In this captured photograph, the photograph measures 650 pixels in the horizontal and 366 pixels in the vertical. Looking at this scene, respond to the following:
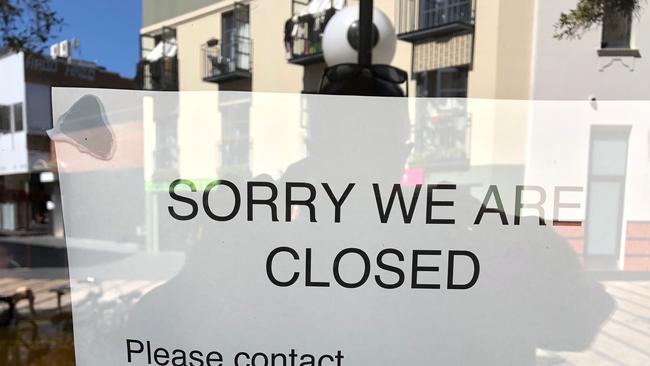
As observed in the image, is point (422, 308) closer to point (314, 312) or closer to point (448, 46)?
point (314, 312)

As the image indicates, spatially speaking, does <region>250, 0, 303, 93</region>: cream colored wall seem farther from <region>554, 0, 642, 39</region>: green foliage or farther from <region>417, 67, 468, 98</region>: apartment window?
<region>554, 0, 642, 39</region>: green foliage

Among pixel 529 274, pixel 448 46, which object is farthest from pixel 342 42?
pixel 529 274

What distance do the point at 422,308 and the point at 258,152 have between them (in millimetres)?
568

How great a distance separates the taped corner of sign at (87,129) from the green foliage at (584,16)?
1101 millimetres

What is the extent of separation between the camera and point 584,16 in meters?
0.88

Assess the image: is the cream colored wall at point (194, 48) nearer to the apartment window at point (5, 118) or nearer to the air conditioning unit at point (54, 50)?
the air conditioning unit at point (54, 50)

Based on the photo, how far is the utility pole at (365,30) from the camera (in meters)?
0.91

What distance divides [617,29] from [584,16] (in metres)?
0.08

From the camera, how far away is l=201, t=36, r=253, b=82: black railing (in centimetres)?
95

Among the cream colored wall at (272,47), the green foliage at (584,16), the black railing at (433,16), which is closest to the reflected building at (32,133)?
the cream colored wall at (272,47)

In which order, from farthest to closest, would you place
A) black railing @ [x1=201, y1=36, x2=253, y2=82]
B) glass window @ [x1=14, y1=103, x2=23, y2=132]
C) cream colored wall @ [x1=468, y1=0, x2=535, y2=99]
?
glass window @ [x1=14, y1=103, x2=23, y2=132] → black railing @ [x1=201, y1=36, x2=253, y2=82] → cream colored wall @ [x1=468, y1=0, x2=535, y2=99]

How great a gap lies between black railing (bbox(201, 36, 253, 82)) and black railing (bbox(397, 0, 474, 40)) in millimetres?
364

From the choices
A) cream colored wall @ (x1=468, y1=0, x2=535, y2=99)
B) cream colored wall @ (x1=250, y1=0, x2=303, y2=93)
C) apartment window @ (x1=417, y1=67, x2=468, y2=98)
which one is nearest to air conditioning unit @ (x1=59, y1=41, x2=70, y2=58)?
cream colored wall @ (x1=250, y1=0, x2=303, y2=93)

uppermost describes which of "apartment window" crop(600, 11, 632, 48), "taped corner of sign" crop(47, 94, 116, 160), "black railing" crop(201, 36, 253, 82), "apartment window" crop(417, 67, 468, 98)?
"apartment window" crop(600, 11, 632, 48)
